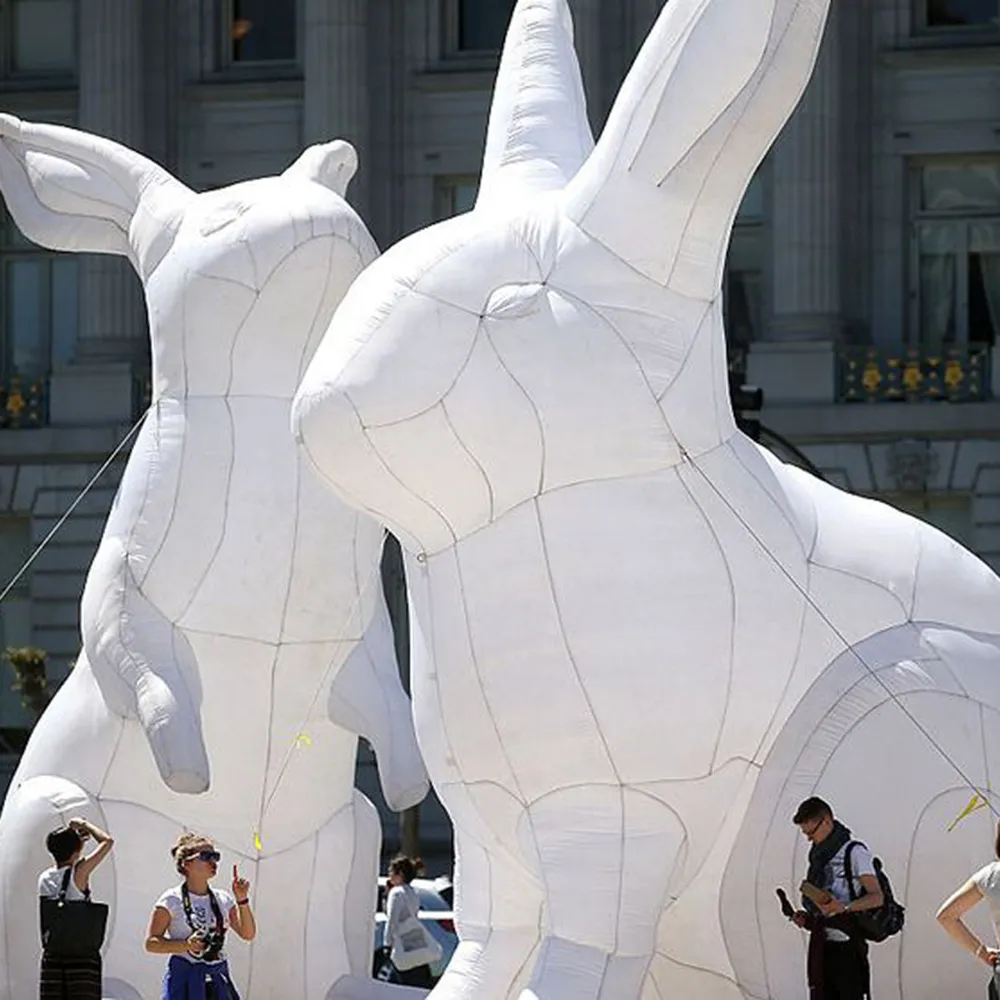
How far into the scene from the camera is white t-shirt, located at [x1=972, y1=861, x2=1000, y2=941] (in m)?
9.32

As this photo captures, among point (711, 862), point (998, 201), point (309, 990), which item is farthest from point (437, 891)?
point (998, 201)

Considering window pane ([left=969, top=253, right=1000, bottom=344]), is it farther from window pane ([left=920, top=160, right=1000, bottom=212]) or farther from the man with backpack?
the man with backpack

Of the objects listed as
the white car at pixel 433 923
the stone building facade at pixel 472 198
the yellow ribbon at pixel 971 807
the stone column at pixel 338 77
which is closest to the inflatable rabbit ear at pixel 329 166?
the white car at pixel 433 923

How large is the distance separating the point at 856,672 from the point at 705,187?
4.62 feet

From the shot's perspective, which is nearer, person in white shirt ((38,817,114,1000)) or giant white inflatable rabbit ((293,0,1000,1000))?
giant white inflatable rabbit ((293,0,1000,1000))

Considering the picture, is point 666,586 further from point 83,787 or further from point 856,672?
point 83,787

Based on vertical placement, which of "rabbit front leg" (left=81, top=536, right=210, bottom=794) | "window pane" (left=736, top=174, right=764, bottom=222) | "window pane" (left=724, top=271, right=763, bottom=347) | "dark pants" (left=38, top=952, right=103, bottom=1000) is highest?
"window pane" (left=736, top=174, right=764, bottom=222)

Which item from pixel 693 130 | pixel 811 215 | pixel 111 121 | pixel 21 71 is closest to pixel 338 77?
pixel 111 121

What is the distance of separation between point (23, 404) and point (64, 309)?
49.2 inches

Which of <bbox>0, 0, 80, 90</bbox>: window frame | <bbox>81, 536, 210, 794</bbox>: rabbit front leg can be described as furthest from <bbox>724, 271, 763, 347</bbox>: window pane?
<bbox>81, 536, 210, 794</bbox>: rabbit front leg

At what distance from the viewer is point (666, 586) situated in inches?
387

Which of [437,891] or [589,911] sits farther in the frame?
[437,891]

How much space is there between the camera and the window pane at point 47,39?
34000mm

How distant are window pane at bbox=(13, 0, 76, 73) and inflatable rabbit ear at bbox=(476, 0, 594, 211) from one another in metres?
23.8
